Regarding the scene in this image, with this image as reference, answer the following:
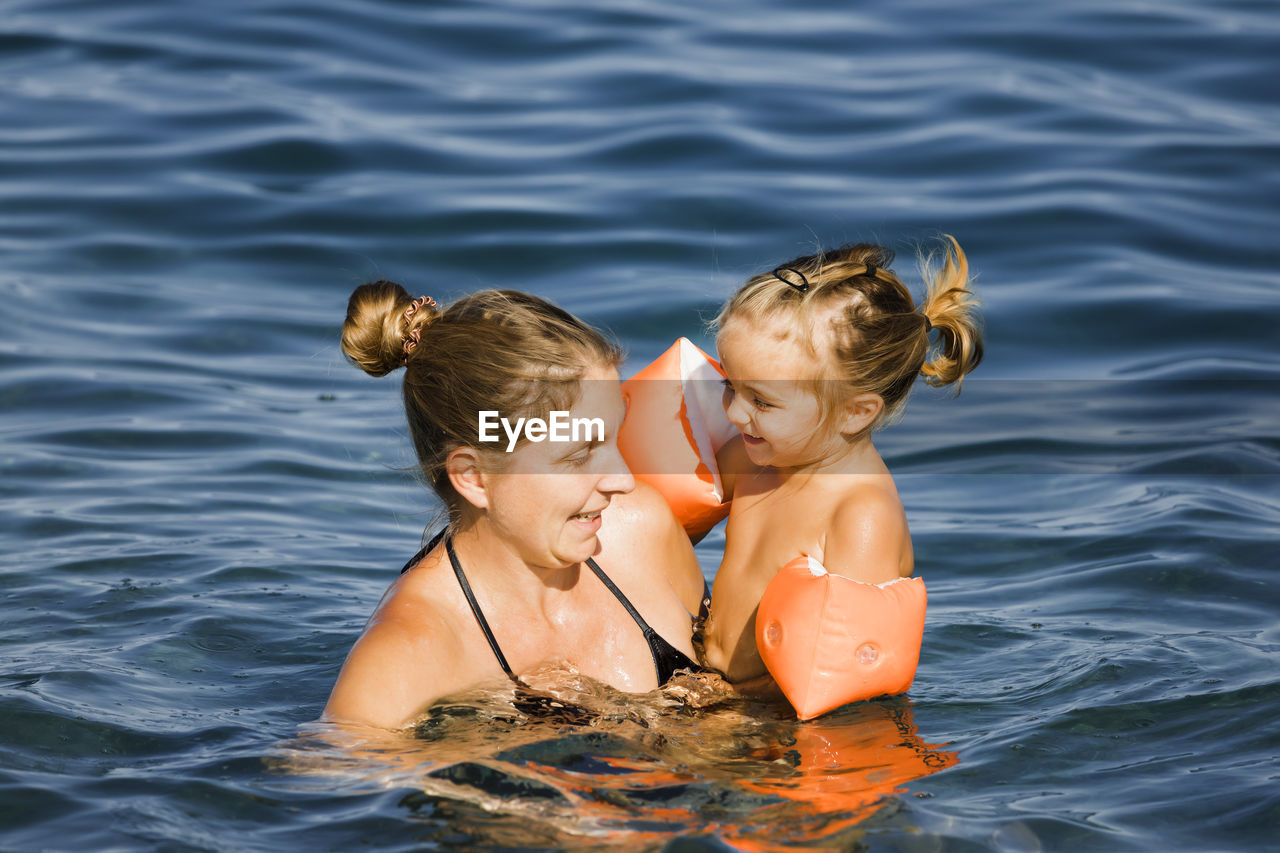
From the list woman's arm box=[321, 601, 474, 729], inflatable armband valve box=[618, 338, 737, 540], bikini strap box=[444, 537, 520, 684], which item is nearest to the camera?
woman's arm box=[321, 601, 474, 729]

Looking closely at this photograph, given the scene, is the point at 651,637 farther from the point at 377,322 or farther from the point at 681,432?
the point at 377,322

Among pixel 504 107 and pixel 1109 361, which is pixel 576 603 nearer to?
pixel 1109 361

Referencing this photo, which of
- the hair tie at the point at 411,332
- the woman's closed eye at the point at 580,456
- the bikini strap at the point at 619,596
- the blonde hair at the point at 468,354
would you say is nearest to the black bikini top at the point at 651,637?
the bikini strap at the point at 619,596

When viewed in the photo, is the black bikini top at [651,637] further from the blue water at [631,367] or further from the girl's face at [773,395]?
the girl's face at [773,395]

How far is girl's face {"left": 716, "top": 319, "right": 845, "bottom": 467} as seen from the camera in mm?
3664

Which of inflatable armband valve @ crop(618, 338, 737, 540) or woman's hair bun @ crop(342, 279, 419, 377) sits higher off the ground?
woman's hair bun @ crop(342, 279, 419, 377)

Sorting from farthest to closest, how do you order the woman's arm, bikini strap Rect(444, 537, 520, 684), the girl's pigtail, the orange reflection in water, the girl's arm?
the girl's pigtail < the girl's arm < bikini strap Rect(444, 537, 520, 684) < the woman's arm < the orange reflection in water

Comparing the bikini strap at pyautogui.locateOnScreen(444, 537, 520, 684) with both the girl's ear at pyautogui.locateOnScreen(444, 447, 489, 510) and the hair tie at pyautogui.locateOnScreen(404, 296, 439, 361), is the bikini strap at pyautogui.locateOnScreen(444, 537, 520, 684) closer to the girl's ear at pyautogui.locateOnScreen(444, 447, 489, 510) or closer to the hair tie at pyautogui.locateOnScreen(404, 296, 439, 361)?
the girl's ear at pyautogui.locateOnScreen(444, 447, 489, 510)

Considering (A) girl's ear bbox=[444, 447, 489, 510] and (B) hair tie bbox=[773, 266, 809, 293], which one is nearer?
(A) girl's ear bbox=[444, 447, 489, 510]

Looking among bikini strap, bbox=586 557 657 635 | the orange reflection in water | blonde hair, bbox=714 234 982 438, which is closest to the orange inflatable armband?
the orange reflection in water

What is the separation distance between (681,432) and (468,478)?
2.83 feet

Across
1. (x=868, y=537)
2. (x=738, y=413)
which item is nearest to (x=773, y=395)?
(x=738, y=413)

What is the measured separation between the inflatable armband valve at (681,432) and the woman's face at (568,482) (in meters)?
0.62

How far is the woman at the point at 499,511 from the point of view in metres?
3.35
